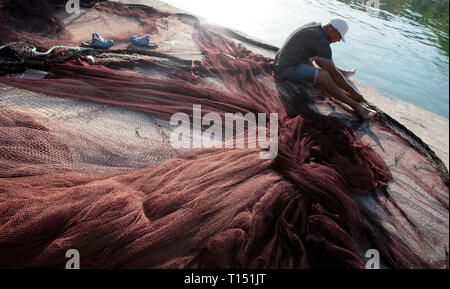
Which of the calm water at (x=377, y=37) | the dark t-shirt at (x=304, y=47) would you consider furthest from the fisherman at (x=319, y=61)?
the calm water at (x=377, y=37)

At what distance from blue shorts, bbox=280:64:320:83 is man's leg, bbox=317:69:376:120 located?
0.08 m

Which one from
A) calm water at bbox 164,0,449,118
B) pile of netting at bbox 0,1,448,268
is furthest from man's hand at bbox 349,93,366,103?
calm water at bbox 164,0,449,118

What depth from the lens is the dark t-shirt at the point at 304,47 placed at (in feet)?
11.4

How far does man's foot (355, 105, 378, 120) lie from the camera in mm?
3279

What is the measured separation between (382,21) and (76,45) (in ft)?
37.1

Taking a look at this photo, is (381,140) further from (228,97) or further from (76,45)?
(76,45)

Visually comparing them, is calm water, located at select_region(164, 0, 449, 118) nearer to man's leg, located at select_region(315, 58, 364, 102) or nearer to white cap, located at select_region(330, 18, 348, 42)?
man's leg, located at select_region(315, 58, 364, 102)

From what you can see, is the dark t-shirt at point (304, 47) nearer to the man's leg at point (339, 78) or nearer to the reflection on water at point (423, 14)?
the man's leg at point (339, 78)

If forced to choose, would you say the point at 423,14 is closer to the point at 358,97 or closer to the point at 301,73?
the point at 358,97


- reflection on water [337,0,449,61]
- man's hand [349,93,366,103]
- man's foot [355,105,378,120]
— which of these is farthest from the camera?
reflection on water [337,0,449,61]

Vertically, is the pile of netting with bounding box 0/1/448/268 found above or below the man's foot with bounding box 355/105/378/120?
below

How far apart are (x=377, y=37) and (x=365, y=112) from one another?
22.5 feet

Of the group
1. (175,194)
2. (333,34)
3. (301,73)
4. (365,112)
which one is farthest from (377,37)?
(175,194)

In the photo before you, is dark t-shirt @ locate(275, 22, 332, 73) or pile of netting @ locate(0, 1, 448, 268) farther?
dark t-shirt @ locate(275, 22, 332, 73)
